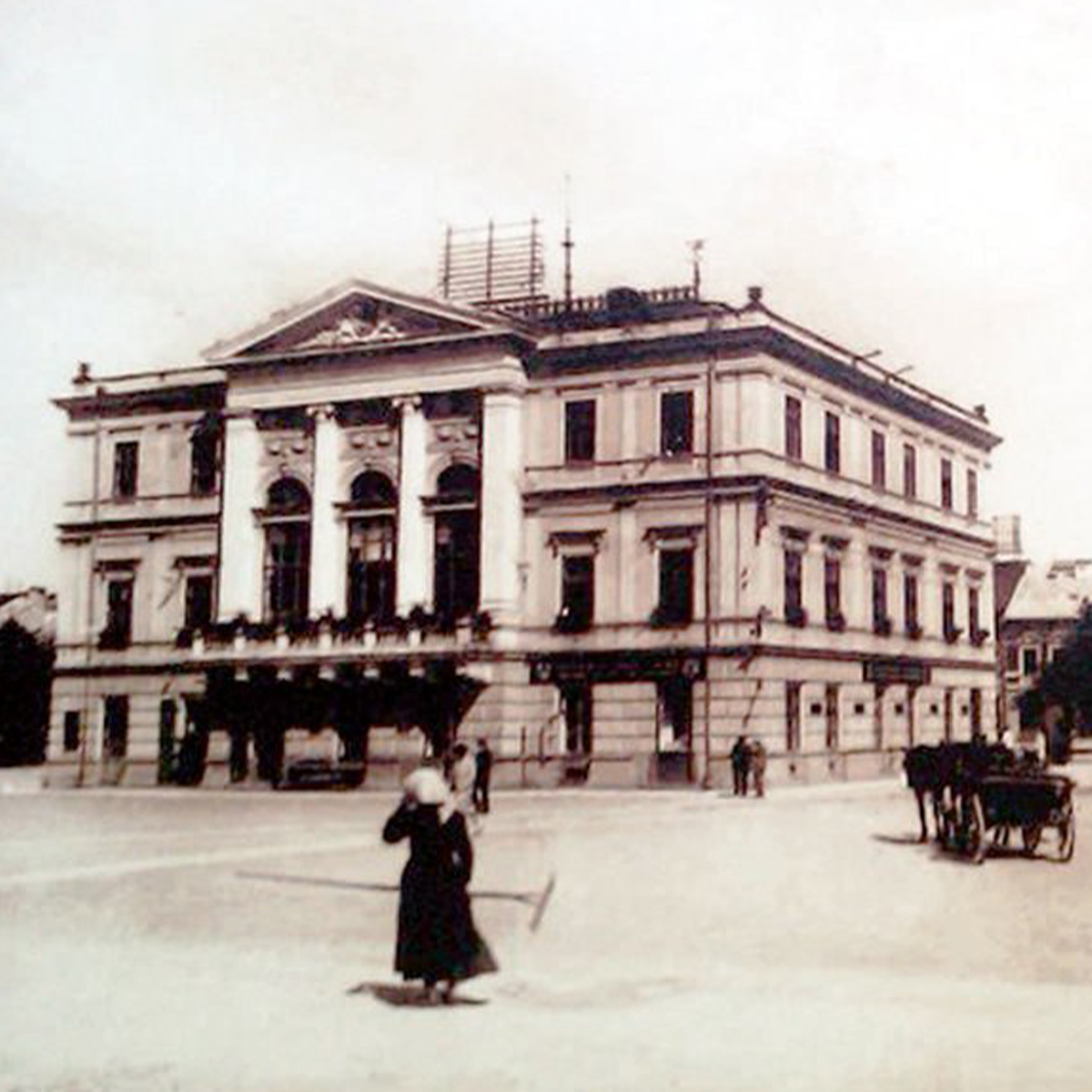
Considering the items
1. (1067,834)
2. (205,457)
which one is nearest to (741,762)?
(1067,834)

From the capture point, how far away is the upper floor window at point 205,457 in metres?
14.7

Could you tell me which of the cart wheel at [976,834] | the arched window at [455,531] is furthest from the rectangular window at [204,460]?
the cart wheel at [976,834]

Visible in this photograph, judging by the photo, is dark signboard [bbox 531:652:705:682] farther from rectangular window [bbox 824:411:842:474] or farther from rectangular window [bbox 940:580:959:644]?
rectangular window [bbox 940:580:959:644]

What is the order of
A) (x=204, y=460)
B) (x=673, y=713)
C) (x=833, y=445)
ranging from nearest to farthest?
(x=833, y=445), (x=204, y=460), (x=673, y=713)

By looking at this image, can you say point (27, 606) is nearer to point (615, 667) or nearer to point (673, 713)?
point (673, 713)

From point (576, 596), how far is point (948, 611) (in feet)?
40.7

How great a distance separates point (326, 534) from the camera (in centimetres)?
2084

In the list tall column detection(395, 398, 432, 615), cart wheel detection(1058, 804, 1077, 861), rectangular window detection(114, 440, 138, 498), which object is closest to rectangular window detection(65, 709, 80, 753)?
rectangular window detection(114, 440, 138, 498)

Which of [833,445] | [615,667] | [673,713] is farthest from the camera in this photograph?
[615,667]

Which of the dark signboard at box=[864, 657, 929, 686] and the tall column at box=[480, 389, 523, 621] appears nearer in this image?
the dark signboard at box=[864, 657, 929, 686]

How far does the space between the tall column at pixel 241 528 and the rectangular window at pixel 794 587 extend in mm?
6978

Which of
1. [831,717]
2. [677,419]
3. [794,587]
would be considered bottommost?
[831,717]

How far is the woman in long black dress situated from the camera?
682cm

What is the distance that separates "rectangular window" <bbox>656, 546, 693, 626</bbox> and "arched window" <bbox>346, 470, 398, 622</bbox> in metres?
3.78
